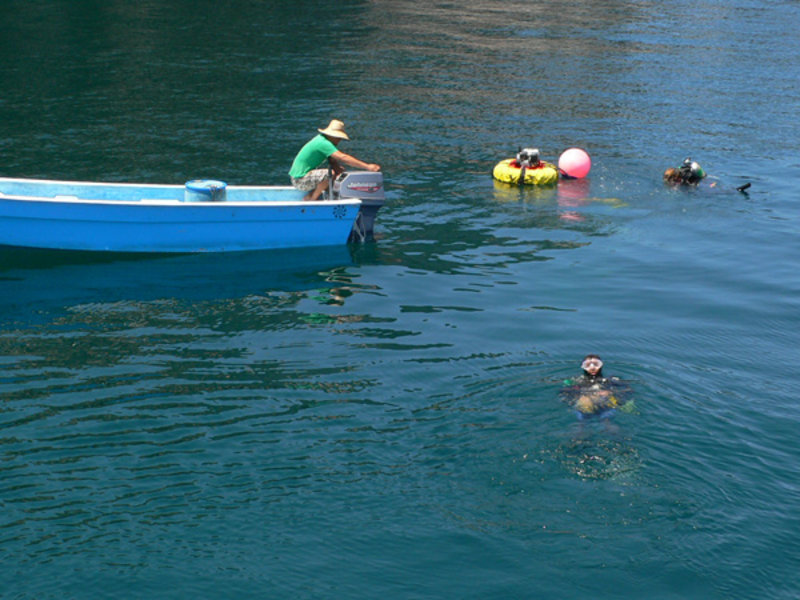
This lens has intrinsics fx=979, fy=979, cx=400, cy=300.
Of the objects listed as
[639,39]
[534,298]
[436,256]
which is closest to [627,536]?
[534,298]

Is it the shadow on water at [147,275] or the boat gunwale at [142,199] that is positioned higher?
the boat gunwale at [142,199]

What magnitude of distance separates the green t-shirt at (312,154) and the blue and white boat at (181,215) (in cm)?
57

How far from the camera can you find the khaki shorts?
20.2 meters

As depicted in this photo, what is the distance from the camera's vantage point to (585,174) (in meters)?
24.9

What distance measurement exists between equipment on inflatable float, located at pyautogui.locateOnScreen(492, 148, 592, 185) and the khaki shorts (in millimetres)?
5796

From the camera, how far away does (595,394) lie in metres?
12.4

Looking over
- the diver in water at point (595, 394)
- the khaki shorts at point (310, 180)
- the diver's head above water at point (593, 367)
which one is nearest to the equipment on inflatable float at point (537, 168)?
the khaki shorts at point (310, 180)

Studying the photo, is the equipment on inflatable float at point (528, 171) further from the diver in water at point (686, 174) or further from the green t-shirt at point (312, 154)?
the green t-shirt at point (312, 154)

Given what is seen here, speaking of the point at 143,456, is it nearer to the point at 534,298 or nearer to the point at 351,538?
the point at 351,538

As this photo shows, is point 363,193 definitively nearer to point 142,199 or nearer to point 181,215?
point 181,215

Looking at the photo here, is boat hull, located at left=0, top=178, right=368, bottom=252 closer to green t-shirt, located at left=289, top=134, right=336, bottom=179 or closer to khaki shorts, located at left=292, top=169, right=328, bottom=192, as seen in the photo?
khaki shorts, located at left=292, top=169, right=328, bottom=192

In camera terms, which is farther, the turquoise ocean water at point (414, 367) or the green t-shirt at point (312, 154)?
the green t-shirt at point (312, 154)

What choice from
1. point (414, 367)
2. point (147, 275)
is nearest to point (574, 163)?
point (147, 275)

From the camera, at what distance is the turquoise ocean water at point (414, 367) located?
10.0m
